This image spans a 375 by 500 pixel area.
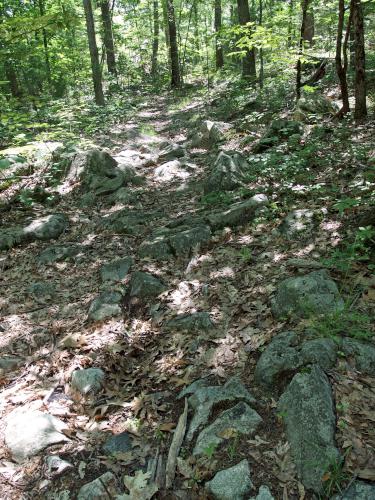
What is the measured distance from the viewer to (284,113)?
10.4 m

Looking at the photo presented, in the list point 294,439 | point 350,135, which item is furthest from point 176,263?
point 350,135

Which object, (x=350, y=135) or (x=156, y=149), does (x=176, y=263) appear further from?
(x=156, y=149)

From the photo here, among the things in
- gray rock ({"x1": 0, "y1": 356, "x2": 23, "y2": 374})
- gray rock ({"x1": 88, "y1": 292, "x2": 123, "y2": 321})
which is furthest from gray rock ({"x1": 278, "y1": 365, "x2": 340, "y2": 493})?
gray rock ({"x1": 0, "y1": 356, "x2": 23, "y2": 374})

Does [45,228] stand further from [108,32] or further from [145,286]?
[108,32]

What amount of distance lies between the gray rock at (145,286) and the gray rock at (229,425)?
2200 millimetres

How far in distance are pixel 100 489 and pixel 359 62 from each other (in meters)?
8.49

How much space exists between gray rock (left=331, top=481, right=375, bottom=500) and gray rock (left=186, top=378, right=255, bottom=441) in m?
0.92

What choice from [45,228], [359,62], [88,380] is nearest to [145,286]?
[88,380]

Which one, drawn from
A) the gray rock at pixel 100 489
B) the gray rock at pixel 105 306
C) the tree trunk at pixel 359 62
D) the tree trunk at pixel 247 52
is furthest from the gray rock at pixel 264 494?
the tree trunk at pixel 247 52

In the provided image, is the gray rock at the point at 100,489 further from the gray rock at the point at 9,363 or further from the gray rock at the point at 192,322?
the gray rock at the point at 9,363

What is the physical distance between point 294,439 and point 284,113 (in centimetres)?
932

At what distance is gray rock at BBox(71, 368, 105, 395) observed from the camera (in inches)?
146

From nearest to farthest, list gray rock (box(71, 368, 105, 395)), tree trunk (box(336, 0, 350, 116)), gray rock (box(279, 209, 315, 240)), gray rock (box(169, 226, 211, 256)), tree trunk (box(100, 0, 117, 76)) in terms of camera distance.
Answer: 1. gray rock (box(71, 368, 105, 395))
2. gray rock (box(279, 209, 315, 240))
3. gray rock (box(169, 226, 211, 256))
4. tree trunk (box(336, 0, 350, 116))
5. tree trunk (box(100, 0, 117, 76))

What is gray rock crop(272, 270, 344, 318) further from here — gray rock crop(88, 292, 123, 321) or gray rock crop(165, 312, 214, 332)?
gray rock crop(88, 292, 123, 321)
